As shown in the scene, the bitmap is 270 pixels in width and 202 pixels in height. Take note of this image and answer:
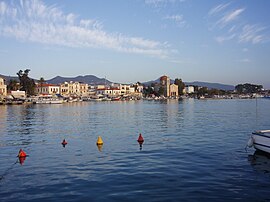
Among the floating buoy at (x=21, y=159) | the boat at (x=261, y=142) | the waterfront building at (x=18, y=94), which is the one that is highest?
the waterfront building at (x=18, y=94)

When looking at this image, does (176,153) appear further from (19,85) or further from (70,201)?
(19,85)

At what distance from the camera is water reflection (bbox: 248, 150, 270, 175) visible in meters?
16.7

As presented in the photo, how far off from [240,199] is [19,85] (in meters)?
178

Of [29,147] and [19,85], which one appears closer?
Result: [29,147]

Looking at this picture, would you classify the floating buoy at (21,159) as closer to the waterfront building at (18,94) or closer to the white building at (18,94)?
the waterfront building at (18,94)

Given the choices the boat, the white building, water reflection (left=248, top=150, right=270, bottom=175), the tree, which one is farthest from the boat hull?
the tree

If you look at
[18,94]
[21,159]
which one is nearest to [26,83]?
[18,94]

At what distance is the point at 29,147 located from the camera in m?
25.3

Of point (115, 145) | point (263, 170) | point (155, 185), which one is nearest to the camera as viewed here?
point (155, 185)

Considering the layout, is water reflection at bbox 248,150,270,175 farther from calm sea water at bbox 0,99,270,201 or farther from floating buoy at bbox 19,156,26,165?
floating buoy at bbox 19,156,26,165

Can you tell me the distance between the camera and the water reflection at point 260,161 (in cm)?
1666

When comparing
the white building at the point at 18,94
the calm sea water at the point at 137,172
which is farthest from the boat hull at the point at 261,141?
the white building at the point at 18,94

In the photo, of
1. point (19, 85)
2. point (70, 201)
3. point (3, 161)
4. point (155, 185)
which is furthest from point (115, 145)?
point (19, 85)

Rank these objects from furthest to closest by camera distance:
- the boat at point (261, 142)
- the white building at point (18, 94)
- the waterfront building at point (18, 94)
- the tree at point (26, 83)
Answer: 1. the tree at point (26, 83)
2. the white building at point (18, 94)
3. the waterfront building at point (18, 94)
4. the boat at point (261, 142)
